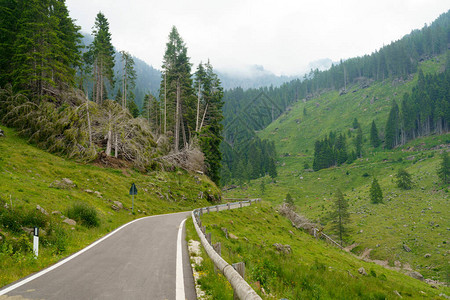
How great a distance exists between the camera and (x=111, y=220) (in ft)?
52.1

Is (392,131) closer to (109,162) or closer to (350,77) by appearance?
(350,77)

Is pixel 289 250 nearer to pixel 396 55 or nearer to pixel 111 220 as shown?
pixel 111 220

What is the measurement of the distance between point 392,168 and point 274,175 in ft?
143

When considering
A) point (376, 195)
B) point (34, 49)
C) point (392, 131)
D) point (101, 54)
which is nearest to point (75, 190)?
point (34, 49)

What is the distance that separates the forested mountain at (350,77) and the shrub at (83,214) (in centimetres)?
11891

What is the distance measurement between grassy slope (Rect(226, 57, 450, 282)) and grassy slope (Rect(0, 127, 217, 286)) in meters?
33.3

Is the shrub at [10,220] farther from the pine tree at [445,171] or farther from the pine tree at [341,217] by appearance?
the pine tree at [445,171]

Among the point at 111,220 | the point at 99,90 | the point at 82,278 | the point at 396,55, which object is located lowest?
the point at 111,220

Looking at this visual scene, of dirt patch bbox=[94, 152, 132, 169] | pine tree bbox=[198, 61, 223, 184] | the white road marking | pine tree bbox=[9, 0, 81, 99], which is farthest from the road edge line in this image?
pine tree bbox=[198, 61, 223, 184]

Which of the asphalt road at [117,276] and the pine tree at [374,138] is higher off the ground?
the pine tree at [374,138]

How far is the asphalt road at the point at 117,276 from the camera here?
502 cm

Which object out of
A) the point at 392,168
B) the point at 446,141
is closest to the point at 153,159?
the point at 392,168

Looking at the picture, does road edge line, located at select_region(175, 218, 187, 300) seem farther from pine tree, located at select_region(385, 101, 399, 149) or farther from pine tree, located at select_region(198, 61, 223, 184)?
pine tree, located at select_region(385, 101, 399, 149)

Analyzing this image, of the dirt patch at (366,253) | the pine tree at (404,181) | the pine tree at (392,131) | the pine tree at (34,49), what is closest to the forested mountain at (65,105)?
the pine tree at (34,49)
